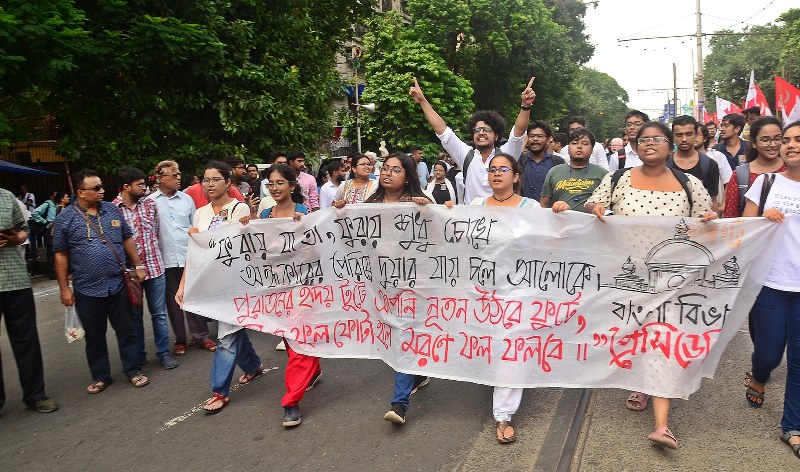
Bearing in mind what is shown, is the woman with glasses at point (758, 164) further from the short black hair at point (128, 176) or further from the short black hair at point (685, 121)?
the short black hair at point (128, 176)

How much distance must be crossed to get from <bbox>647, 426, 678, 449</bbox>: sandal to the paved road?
0.10 m

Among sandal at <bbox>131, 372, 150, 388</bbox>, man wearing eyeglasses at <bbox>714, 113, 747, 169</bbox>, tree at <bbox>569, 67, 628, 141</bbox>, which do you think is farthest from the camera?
tree at <bbox>569, 67, 628, 141</bbox>

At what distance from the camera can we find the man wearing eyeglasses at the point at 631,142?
712cm

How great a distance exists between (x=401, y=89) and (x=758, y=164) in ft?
A: 69.6

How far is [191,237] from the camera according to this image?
4.84 meters

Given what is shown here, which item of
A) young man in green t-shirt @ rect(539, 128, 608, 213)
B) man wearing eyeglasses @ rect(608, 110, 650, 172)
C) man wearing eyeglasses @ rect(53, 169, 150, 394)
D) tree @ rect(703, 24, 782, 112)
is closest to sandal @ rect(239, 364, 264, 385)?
man wearing eyeglasses @ rect(53, 169, 150, 394)

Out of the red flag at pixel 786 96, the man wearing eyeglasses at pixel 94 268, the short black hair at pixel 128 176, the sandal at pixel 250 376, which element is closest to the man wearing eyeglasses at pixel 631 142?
the red flag at pixel 786 96

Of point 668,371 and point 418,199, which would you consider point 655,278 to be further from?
point 418,199

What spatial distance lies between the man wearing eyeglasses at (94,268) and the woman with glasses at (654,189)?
12.8 feet

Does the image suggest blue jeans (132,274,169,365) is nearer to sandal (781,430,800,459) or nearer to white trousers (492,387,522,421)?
white trousers (492,387,522,421)

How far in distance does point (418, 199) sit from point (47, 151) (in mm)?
17938

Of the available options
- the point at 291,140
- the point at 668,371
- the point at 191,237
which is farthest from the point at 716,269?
the point at 291,140

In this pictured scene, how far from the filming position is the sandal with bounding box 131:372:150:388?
5.30 m

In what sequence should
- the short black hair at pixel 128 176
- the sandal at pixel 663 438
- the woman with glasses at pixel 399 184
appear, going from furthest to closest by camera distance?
1. the short black hair at pixel 128 176
2. the woman with glasses at pixel 399 184
3. the sandal at pixel 663 438
